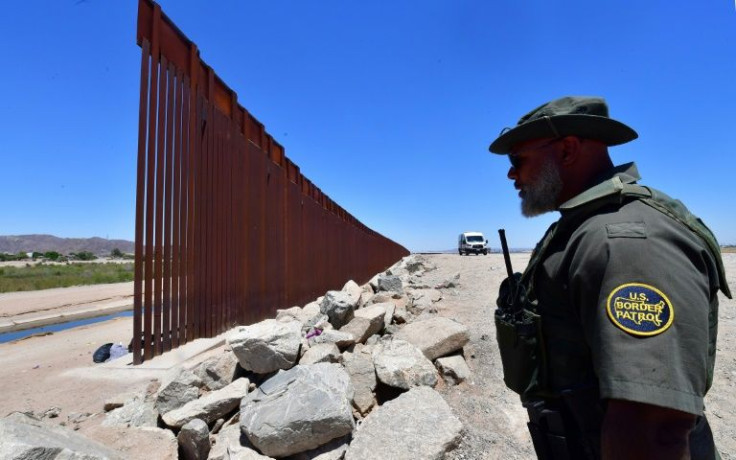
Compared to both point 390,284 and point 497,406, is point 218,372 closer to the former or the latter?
point 497,406

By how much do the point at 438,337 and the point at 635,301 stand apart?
12.7 feet

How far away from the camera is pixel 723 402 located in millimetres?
4000

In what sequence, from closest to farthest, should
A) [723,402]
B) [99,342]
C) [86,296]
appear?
[723,402] < [99,342] < [86,296]

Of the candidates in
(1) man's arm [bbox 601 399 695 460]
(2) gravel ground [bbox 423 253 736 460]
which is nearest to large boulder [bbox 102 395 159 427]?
(2) gravel ground [bbox 423 253 736 460]

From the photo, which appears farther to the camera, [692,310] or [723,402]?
[723,402]

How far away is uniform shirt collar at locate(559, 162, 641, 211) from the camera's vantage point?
1326 millimetres

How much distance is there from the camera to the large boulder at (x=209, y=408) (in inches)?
130

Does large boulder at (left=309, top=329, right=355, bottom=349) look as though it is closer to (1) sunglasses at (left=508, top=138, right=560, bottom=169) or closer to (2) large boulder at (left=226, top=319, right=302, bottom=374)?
(2) large boulder at (left=226, top=319, right=302, bottom=374)

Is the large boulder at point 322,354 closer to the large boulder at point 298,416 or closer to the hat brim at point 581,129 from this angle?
the large boulder at point 298,416

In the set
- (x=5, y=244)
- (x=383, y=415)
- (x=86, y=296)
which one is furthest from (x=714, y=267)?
(x=5, y=244)

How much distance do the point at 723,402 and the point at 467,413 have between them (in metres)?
2.73

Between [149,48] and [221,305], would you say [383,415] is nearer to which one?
[221,305]

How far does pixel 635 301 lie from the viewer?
1.11 m

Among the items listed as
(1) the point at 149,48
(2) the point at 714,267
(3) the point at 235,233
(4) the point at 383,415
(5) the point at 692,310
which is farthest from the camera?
(3) the point at 235,233
